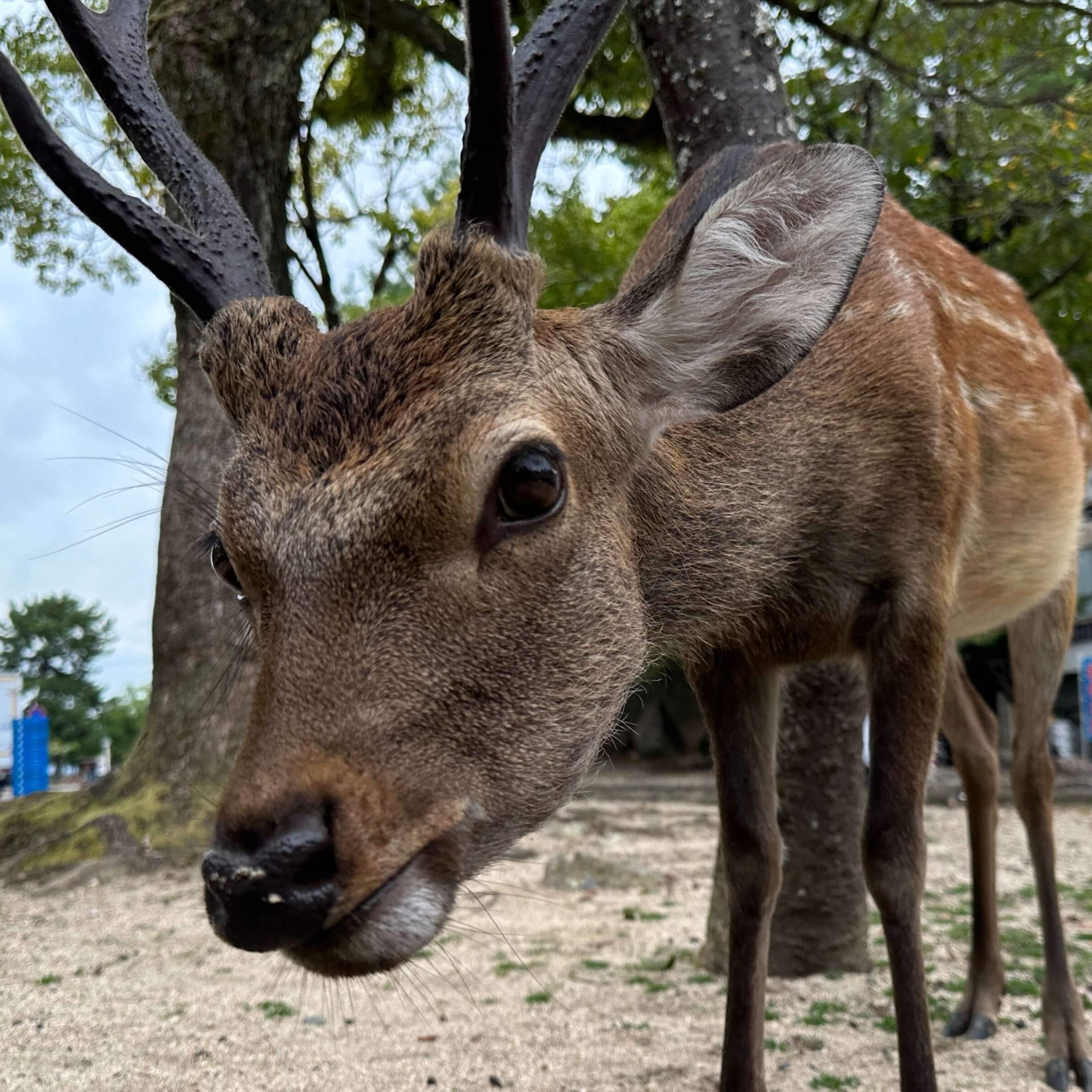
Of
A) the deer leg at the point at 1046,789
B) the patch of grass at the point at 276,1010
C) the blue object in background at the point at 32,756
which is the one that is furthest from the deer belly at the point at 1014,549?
the blue object in background at the point at 32,756

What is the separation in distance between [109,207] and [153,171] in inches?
15.0

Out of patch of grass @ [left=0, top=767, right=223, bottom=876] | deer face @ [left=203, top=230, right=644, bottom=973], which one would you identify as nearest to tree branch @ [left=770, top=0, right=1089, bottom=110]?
deer face @ [left=203, top=230, right=644, bottom=973]

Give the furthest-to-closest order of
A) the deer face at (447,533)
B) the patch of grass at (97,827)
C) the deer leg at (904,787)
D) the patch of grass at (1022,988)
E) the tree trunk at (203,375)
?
the tree trunk at (203,375), the patch of grass at (97,827), the patch of grass at (1022,988), the deer leg at (904,787), the deer face at (447,533)

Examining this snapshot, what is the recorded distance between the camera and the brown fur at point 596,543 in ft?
6.10

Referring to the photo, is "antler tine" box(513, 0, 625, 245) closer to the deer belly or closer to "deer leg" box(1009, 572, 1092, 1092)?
the deer belly

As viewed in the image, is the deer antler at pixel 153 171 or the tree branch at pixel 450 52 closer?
the deer antler at pixel 153 171

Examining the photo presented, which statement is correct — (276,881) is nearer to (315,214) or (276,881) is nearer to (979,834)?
(979,834)

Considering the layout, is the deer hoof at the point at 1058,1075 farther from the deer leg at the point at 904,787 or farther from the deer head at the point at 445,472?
the deer head at the point at 445,472

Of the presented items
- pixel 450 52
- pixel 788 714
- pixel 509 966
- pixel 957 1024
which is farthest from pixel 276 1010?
pixel 450 52

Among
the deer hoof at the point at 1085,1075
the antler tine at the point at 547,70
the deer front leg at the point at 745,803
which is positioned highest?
the antler tine at the point at 547,70

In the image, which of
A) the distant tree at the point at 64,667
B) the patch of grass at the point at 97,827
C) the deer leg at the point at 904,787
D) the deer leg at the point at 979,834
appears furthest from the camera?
the distant tree at the point at 64,667

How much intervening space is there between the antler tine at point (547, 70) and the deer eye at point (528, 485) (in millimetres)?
592

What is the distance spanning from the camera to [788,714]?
15.2ft

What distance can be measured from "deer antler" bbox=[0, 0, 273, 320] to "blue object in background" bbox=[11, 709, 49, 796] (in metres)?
14.2
